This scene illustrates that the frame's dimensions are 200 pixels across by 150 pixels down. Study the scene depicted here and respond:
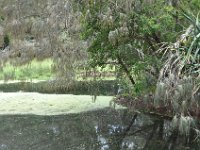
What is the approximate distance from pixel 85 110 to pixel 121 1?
3.09m

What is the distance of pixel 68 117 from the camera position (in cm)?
968

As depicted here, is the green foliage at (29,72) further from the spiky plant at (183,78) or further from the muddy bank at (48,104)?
the spiky plant at (183,78)

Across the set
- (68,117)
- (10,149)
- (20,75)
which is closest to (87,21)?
(68,117)

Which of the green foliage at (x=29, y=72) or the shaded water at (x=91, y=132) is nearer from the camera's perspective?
the shaded water at (x=91, y=132)

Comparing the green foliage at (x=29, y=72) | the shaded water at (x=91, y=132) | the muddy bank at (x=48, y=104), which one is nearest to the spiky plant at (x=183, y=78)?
the shaded water at (x=91, y=132)

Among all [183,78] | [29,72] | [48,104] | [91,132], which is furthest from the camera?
[29,72]

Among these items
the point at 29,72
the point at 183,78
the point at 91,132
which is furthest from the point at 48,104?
the point at 29,72

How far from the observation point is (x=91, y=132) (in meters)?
8.38

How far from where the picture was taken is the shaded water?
7.28m

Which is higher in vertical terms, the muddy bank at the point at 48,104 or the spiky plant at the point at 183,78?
the spiky plant at the point at 183,78

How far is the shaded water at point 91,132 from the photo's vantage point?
23.9 feet

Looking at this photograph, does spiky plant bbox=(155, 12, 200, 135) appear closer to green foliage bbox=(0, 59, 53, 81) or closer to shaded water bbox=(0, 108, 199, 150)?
shaded water bbox=(0, 108, 199, 150)

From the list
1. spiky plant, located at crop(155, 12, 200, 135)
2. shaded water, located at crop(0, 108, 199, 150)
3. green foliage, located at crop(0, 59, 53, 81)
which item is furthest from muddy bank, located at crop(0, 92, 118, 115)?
green foliage, located at crop(0, 59, 53, 81)

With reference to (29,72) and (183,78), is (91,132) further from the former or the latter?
(29,72)
